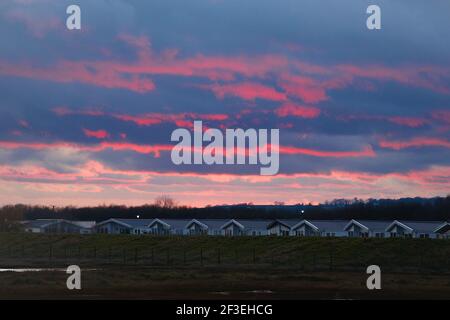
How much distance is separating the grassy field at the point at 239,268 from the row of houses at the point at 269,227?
2240cm

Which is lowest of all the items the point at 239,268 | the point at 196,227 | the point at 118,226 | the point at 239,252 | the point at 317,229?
the point at 239,268

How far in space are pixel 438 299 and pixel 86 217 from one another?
156730 millimetres

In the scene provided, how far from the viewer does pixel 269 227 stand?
382 feet

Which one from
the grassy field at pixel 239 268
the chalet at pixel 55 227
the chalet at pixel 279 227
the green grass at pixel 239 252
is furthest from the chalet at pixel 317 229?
the chalet at pixel 55 227

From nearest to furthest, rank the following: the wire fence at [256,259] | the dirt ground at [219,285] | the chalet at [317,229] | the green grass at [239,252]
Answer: the dirt ground at [219,285], the wire fence at [256,259], the green grass at [239,252], the chalet at [317,229]

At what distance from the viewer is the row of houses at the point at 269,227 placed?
100625 mm

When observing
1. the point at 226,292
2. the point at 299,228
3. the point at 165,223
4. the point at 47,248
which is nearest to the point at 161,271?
the point at 226,292

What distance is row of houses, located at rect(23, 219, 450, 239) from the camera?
101m

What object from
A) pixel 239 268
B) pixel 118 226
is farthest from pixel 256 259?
pixel 118 226

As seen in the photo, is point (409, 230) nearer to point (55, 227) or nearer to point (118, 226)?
point (118, 226)

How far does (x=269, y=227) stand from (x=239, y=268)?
57400 millimetres

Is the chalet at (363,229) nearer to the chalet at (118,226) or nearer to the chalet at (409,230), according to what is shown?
the chalet at (409,230)

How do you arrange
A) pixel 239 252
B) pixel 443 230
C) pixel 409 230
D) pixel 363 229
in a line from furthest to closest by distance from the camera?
pixel 363 229, pixel 409 230, pixel 443 230, pixel 239 252
